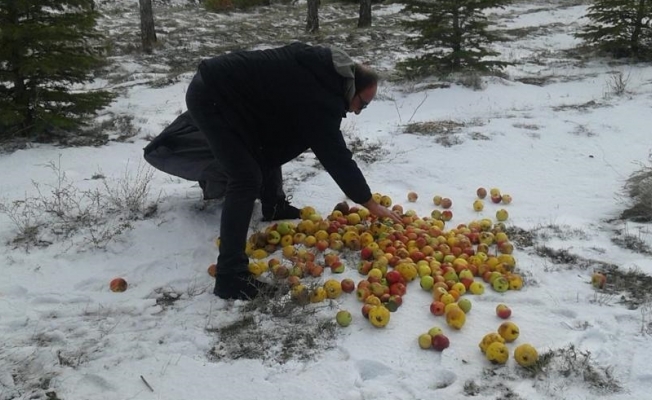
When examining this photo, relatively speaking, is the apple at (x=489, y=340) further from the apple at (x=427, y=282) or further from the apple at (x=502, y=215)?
the apple at (x=502, y=215)

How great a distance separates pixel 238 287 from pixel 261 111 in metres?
1.32

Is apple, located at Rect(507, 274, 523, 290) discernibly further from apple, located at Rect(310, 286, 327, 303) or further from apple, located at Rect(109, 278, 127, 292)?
apple, located at Rect(109, 278, 127, 292)

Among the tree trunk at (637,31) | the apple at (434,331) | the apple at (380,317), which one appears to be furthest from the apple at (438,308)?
the tree trunk at (637,31)

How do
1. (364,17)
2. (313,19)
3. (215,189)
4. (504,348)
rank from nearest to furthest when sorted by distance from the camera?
(504,348), (215,189), (313,19), (364,17)

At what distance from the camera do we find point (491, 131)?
24.8 ft

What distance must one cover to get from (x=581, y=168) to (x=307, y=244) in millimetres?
3803

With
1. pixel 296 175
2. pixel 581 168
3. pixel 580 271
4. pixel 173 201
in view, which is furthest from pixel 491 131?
pixel 173 201

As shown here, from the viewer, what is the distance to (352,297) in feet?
13.1

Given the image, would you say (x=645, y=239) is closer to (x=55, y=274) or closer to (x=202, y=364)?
(x=202, y=364)

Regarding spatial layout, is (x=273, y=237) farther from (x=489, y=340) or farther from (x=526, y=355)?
(x=526, y=355)

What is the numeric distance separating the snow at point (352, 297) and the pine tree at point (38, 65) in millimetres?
565

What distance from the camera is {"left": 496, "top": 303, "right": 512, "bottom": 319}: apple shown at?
3.66 meters

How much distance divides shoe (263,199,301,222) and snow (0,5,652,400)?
16cm

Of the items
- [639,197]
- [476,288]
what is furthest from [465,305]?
[639,197]
